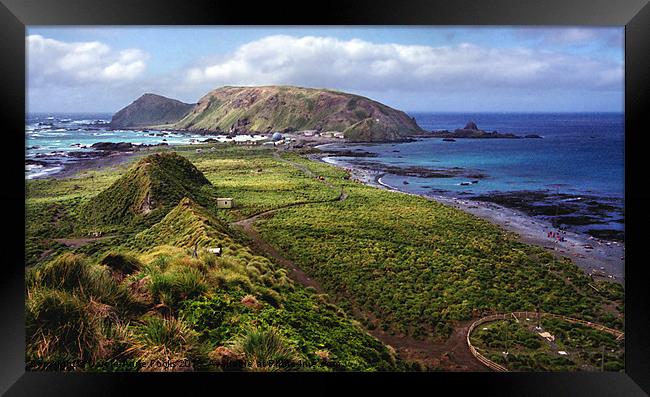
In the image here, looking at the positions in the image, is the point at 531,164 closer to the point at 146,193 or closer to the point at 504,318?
the point at 504,318

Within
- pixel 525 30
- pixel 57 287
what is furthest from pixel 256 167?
pixel 525 30

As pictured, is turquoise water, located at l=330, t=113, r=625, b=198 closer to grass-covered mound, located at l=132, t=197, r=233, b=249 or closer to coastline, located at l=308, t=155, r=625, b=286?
coastline, located at l=308, t=155, r=625, b=286

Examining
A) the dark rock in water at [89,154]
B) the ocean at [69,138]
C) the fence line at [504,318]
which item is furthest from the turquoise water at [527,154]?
the dark rock in water at [89,154]

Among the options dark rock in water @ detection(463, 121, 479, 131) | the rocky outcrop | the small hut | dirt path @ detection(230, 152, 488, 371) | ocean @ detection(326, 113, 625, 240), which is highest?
dark rock in water @ detection(463, 121, 479, 131)

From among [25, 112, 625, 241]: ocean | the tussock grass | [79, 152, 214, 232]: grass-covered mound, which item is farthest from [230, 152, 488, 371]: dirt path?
[79, 152, 214, 232]: grass-covered mound

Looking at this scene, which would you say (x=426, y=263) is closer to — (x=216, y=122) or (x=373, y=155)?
(x=373, y=155)

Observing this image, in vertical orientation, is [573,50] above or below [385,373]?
above
